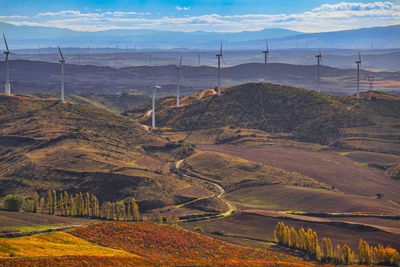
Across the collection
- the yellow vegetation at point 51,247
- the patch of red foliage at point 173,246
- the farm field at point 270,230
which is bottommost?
the farm field at point 270,230

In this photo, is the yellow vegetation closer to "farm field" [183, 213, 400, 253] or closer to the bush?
the bush

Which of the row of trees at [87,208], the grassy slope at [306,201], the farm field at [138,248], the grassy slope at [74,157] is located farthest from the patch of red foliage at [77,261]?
the grassy slope at [306,201]

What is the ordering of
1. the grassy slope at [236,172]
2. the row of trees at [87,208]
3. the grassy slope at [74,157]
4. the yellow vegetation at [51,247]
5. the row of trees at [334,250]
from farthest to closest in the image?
the grassy slope at [236,172] < the grassy slope at [74,157] < the row of trees at [87,208] < the row of trees at [334,250] < the yellow vegetation at [51,247]

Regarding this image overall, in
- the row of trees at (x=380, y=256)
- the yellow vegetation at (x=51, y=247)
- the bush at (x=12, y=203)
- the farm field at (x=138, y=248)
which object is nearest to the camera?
the yellow vegetation at (x=51, y=247)

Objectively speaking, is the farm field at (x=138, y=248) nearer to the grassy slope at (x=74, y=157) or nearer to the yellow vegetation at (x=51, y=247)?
the yellow vegetation at (x=51, y=247)

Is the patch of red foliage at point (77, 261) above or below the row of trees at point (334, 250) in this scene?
above

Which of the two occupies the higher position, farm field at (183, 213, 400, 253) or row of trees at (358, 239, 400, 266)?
row of trees at (358, 239, 400, 266)

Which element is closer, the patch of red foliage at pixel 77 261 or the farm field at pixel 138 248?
the patch of red foliage at pixel 77 261

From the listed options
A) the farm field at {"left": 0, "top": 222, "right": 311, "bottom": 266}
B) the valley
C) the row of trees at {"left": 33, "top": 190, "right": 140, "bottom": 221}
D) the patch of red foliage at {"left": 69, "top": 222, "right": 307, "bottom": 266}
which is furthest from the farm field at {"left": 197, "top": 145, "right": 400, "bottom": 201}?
the farm field at {"left": 0, "top": 222, "right": 311, "bottom": 266}
